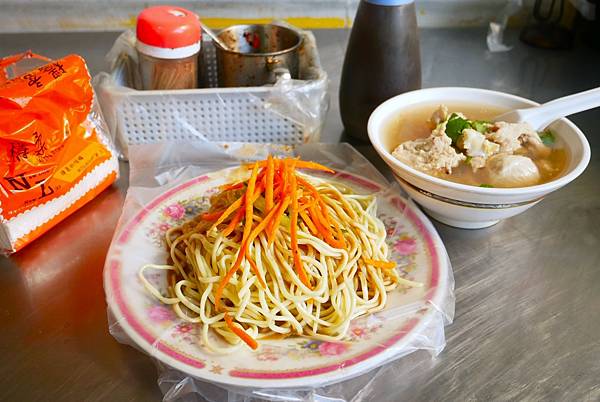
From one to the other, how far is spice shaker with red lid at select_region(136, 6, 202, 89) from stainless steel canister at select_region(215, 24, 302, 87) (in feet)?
0.25

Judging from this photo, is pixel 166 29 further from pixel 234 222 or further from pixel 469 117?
pixel 469 117

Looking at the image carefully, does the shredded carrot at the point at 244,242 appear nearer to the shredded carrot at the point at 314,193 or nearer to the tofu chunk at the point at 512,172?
the shredded carrot at the point at 314,193

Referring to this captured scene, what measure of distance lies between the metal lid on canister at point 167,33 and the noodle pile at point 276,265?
339 mm

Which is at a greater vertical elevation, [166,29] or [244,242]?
[166,29]

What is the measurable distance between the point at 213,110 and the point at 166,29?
175 mm

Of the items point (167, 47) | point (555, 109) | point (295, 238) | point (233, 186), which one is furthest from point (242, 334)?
point (555, 109)

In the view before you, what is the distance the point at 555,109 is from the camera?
104 centimetres

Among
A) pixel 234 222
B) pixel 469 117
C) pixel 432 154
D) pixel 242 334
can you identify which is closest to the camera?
pixel 242 334

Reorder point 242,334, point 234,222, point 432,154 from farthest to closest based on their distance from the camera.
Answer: point 432,154, point 234,222, point 242,334

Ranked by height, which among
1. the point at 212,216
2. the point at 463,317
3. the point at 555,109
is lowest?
the point at 463,317

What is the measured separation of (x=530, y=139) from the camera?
3.33ft

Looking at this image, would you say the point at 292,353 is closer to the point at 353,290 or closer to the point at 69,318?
the point at 353,290

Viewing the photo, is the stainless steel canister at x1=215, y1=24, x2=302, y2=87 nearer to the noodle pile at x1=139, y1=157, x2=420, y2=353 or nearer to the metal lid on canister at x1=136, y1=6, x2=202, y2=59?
the metal lid on canister at x1=136, y1=6, x2=202, y2=59

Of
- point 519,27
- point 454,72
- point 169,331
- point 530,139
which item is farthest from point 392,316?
point 519,27
